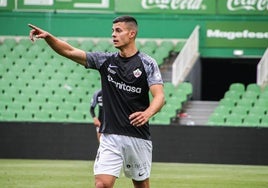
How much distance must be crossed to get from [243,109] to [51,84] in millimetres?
6010

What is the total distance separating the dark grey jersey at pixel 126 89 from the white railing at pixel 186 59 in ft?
53.6

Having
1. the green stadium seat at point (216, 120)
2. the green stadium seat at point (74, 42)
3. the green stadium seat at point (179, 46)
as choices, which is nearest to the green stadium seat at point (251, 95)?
the green stadium seat at point (216, 120)

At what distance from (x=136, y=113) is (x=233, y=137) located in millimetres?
13543

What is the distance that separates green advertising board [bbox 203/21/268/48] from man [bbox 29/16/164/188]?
19044 millimetres

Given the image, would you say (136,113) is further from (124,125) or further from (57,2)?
(57,2)

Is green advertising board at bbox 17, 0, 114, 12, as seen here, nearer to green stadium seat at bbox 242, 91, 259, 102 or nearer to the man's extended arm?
green stadium seat at bbox 242, 91, 259, 102

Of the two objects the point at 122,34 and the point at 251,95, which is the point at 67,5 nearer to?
the point at 251,95

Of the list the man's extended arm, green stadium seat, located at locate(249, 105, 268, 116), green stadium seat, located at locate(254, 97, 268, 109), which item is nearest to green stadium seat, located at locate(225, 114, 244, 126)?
green stadium seat, located at locate(249, 105, 268, 116)

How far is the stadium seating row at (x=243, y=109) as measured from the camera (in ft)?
76.3

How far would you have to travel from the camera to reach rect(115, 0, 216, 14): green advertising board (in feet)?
91.1

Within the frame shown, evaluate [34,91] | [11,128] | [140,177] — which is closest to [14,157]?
[11,128]

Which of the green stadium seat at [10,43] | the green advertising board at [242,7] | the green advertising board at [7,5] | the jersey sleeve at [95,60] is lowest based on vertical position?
the green stadium seat at [10,43]

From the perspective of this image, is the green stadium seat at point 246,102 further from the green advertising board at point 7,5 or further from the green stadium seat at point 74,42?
the green advertising board at point 7,5

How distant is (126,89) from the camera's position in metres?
8.88
